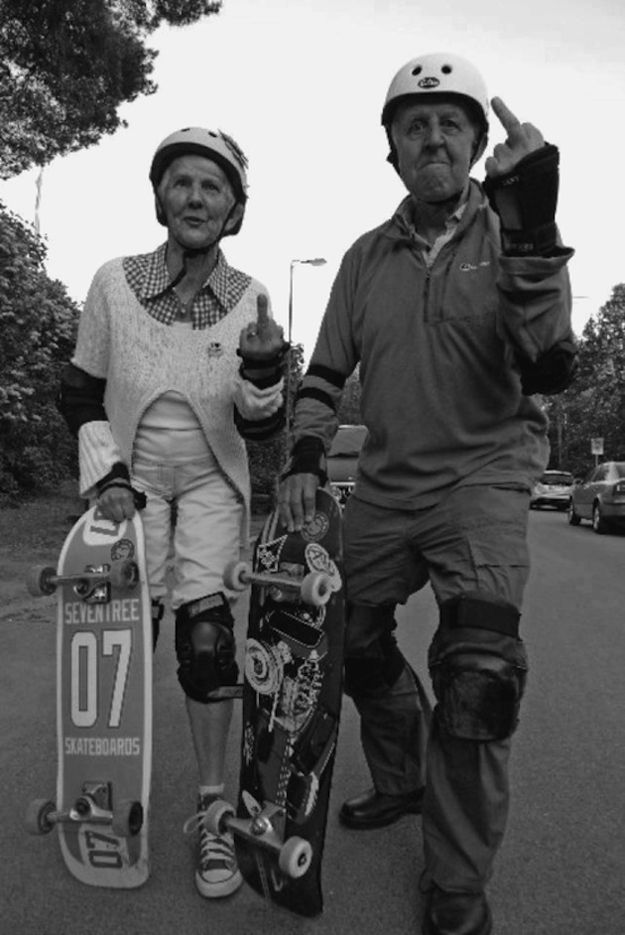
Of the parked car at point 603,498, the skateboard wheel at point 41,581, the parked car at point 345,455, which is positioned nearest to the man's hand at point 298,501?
the skateboard wheel at point 41,581

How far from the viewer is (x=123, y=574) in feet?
7.93

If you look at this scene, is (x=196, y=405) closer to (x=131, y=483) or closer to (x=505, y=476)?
(x=131, y=483)

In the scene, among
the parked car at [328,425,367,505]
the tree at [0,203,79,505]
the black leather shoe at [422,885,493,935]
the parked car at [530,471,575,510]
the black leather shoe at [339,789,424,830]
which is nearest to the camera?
the black leather shoe at [422,885,493,935]

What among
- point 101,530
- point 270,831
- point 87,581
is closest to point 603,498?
point 101,530

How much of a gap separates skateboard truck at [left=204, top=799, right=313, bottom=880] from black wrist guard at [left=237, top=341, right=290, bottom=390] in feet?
3.84

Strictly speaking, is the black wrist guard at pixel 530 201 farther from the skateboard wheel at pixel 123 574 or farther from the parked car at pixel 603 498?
the parked car at pixel 603 498

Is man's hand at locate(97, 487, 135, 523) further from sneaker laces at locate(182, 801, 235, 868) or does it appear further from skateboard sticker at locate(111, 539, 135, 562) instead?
sneaker laces at locate(182, 801, 235, 868)

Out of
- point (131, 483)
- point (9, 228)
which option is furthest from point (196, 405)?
point (9, 228)

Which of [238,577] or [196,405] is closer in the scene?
[238,577]

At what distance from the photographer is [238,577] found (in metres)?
2.37

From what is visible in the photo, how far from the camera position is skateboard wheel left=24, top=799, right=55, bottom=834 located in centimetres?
234

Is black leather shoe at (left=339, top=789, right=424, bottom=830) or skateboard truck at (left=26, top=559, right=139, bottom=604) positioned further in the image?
black leather shoe at (left=339, top=789, right=424, bottom=830)

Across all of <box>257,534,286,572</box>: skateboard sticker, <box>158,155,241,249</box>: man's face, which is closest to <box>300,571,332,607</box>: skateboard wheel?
<box>257,534,286,572</box>: skateboard sticker

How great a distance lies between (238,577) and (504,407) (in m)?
0.88
